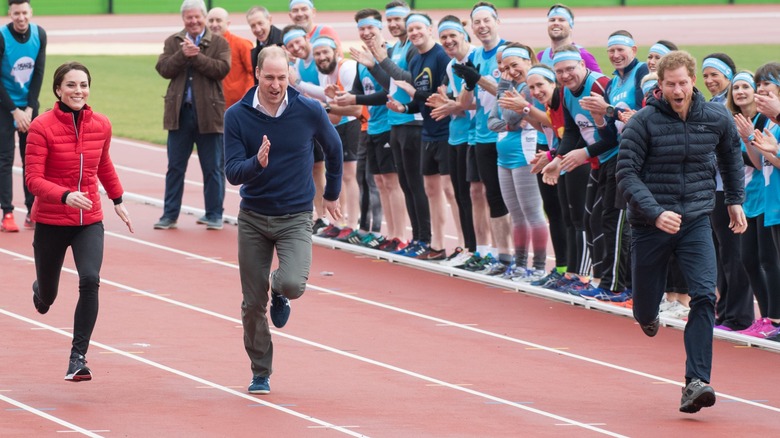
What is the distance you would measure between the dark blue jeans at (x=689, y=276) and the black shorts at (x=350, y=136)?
705 centimetres

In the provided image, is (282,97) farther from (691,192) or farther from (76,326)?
(691,192)

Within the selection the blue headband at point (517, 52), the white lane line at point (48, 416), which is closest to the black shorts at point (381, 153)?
the blue headband at point (517, 52)

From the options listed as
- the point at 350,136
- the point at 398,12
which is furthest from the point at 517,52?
the point at 350,136

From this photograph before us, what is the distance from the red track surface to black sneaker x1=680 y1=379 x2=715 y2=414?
0.10m

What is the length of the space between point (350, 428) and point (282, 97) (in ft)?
7.14

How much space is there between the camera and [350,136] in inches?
636

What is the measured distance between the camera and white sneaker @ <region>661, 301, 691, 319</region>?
479 inches

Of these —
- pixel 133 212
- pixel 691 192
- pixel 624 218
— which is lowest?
pixel 133 212

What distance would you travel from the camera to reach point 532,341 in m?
11.5

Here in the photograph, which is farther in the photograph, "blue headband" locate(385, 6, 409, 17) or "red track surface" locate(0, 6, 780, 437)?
"blue headband" locate(385, 6, 409, 17)

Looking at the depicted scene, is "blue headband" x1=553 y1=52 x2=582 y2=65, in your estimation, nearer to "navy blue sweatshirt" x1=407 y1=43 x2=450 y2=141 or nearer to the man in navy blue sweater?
"navy blue sweatshirt" x1=407 y1=43 x2=450 y2=141

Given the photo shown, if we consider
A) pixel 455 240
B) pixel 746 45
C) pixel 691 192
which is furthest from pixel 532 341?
pixel 746 45

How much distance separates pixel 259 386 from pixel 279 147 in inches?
61.2

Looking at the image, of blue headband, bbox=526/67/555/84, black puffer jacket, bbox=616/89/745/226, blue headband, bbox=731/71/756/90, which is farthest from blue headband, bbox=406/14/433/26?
black puffer jacket, bbox=616/89/745/226
